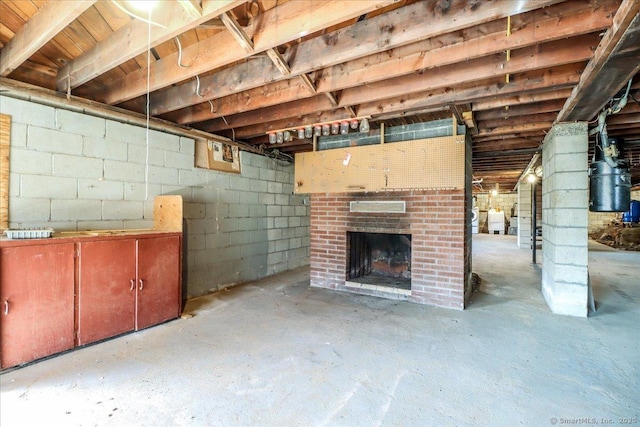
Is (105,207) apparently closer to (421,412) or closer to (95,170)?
(95,170)

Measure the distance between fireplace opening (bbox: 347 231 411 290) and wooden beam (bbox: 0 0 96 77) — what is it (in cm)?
365

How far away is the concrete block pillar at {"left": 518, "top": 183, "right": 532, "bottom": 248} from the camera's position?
9375mm

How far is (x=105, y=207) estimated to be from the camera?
3.21 m

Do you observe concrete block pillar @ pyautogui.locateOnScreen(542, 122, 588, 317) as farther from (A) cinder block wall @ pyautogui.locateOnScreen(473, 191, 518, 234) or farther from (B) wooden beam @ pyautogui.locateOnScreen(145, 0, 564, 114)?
(A) cinder block wall @ pyautogui.locateOnScreen(473, 191, 518, 234)

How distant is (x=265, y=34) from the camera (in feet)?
6.68

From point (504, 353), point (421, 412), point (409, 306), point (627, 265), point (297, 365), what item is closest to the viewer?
point (421, 412)

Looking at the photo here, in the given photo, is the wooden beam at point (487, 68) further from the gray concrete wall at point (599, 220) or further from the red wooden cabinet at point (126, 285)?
the gray concrete wall at point (599, 220)

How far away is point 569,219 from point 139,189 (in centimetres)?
490

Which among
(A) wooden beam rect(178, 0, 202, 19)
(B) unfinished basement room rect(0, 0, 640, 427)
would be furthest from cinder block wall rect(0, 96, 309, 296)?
(A) wooden beam rect(178, 0, 202, 19)

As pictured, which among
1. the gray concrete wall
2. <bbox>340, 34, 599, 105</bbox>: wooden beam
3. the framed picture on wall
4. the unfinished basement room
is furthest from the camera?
the gray concrete wall

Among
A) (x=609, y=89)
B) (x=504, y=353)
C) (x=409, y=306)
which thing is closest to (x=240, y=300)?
(x=409, y=306)

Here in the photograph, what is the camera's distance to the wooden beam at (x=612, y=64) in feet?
5.28

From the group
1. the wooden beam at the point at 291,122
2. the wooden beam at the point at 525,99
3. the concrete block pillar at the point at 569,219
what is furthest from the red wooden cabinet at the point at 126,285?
the concrete block pillar at the point at 569,219

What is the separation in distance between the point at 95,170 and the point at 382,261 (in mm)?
4016
